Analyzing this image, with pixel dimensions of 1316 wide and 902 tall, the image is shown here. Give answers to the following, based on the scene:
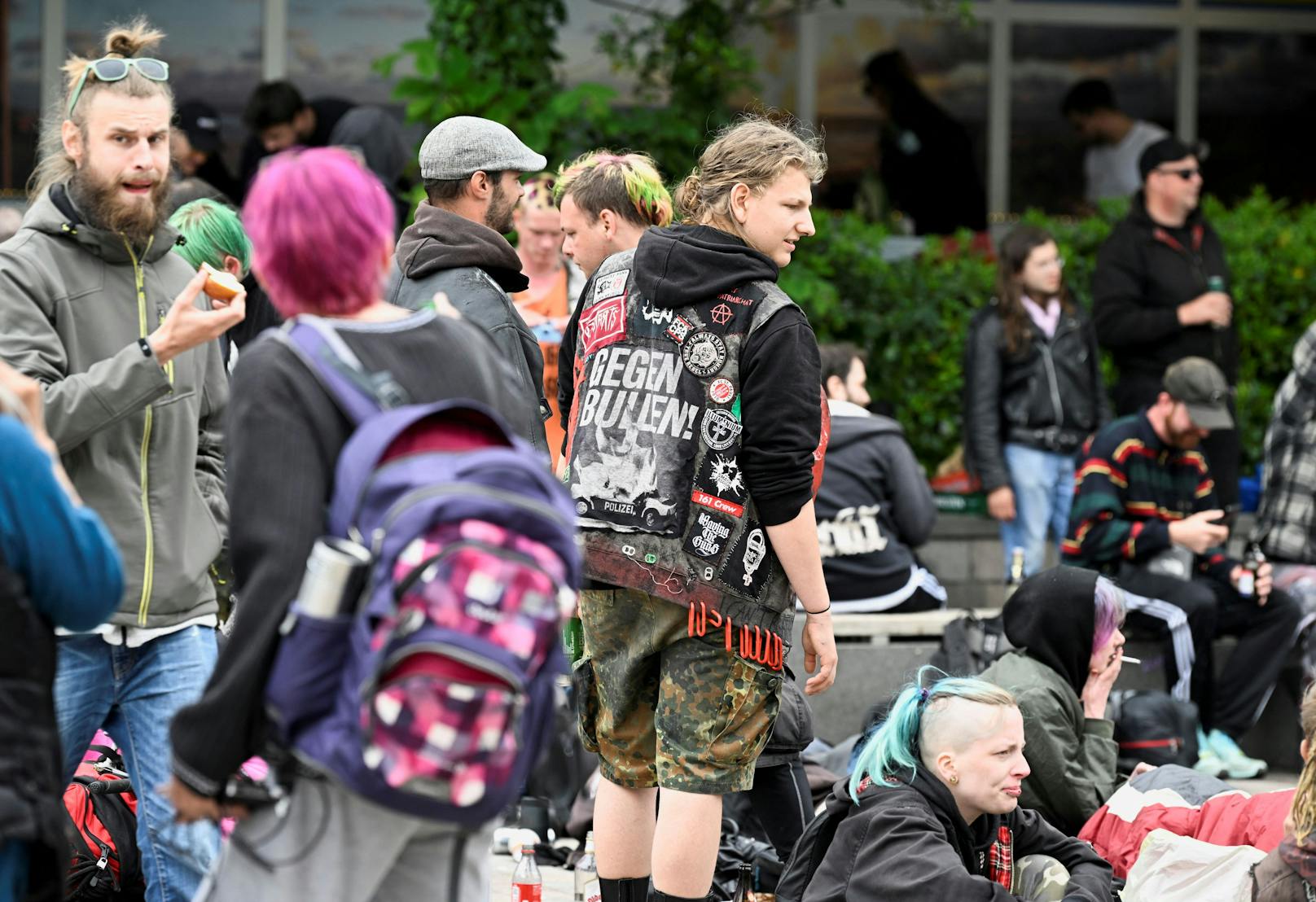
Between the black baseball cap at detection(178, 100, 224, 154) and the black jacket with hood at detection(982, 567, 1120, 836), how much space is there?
4.94 meters

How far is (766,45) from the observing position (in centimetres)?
1090

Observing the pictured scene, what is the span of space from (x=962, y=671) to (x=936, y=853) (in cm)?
245

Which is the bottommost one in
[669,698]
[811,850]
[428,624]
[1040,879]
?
[1040,879]

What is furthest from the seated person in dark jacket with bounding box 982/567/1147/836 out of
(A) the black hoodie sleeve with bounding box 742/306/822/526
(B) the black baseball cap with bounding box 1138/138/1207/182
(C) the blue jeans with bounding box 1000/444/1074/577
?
(B) the black baseball cap with bounding box 1138/138/1207/182

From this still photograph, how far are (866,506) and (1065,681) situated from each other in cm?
173

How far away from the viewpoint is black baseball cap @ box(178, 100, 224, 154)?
9.07 metres

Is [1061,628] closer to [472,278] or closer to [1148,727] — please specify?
[1148,727]

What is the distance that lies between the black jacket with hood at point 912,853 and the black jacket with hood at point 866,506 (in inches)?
104

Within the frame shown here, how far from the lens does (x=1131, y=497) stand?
7.82m

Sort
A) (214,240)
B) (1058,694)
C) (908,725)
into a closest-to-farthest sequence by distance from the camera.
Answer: (908,725) → (214,240) → (1058,694)

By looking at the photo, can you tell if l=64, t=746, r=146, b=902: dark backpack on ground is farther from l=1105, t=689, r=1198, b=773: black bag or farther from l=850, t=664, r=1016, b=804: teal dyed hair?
l=1105, t=689, r=1198, b=773: black bag

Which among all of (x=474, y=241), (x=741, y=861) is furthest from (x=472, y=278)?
(x=741, y=861)

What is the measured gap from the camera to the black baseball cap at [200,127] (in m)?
9.07

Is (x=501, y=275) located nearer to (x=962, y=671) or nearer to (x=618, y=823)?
(x=618, y=823)
